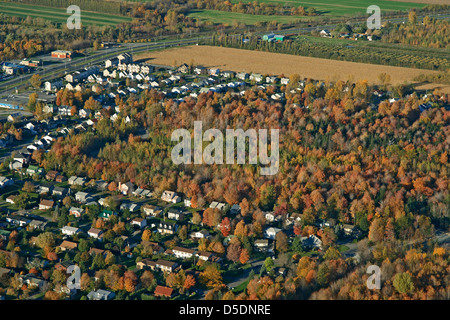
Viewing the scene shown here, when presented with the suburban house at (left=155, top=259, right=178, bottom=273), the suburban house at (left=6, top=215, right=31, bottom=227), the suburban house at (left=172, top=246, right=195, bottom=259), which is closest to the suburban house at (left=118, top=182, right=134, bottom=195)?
the suburban house at (left=6, top=215, right=31, bottom=227)

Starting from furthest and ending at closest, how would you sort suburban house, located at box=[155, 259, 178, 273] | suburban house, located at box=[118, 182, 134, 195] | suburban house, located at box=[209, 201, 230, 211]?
suburban house, located at box=[118, 182, 134, 195] < suburban house, located at box=[209, 201, 230, 211] < suburban house, located at box=[155, 259, 178, 273]

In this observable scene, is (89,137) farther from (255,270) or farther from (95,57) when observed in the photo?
(95,57)

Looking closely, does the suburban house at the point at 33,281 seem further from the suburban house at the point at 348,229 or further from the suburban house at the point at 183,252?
the suburban house at the point at 348,229

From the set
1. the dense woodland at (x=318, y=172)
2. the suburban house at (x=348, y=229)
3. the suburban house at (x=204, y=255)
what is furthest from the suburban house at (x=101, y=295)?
the suburban house at (x=348, y=229)

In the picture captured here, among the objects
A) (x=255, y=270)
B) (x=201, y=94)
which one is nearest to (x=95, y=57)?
(x=201, y=94)

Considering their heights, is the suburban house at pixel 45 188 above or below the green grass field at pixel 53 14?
below

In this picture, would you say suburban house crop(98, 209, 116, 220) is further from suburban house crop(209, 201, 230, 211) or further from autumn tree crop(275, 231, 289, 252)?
autumn tree crop(275, 231, 289, 252)
